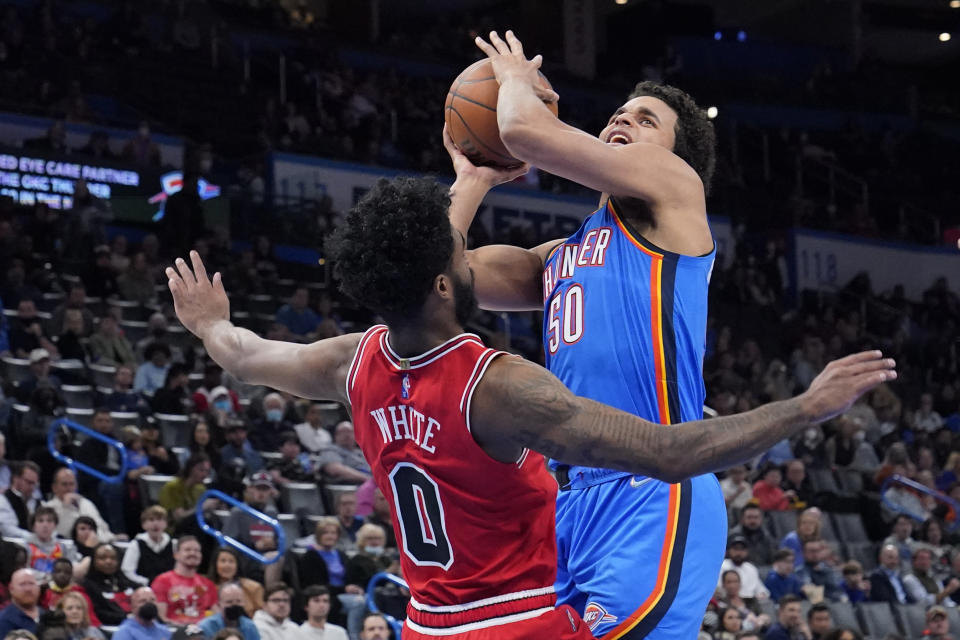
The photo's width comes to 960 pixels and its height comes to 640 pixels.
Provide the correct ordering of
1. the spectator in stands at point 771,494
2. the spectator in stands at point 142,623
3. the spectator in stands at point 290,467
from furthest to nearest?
the spectator in stands at point 771,494
the spectator in stands at point 290,467
the spectator in stands at point 142,623

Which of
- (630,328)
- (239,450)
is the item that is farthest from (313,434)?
(630,328)

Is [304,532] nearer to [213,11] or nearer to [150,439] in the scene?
[150,439]

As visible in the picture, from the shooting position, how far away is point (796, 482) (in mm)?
15484

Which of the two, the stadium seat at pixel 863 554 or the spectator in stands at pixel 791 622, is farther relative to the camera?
the stadium seat at pixel 863 554

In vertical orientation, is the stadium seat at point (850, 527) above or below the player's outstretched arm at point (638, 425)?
below

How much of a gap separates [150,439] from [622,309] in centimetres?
843

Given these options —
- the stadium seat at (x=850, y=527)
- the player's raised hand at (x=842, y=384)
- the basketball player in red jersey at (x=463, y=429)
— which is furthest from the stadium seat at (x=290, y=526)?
the player's raised hand at (x=842, y=384)

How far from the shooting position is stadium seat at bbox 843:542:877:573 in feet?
49.3

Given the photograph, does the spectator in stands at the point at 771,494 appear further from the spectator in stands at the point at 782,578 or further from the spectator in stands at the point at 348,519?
the spectator in stands at the point at 348,519

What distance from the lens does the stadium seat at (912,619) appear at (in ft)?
44.4

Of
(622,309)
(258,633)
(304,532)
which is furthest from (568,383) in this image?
(304,532)

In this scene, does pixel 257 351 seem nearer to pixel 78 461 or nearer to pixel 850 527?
pixel 78 461

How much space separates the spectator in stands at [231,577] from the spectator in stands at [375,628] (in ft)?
3.04

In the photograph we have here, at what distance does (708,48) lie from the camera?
3027 centimetres
